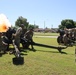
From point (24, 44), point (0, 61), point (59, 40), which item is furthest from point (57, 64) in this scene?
point (59, 40)

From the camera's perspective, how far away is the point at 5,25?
14094 mm

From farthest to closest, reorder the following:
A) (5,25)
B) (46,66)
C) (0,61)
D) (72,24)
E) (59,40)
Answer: (72,24) < (59,40) < (5,25) < (0,61) < (46,66)

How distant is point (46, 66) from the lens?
11.4 meters

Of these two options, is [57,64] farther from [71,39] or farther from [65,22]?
[65,22]

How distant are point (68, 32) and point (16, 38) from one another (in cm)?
1127

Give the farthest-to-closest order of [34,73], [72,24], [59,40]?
[72,24]
[59,40]
[34,73]

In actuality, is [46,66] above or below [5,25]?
below

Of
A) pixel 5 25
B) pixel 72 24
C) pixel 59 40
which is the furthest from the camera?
pixel 72 24

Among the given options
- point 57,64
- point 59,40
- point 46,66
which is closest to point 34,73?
point 46,66

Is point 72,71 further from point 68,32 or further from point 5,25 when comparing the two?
point 68,32

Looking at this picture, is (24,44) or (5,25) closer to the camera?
(5,25)

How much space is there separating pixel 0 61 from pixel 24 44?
256 inches

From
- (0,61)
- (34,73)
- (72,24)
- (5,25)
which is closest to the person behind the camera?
(34,73)

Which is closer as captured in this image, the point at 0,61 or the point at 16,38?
the point at 0,61
